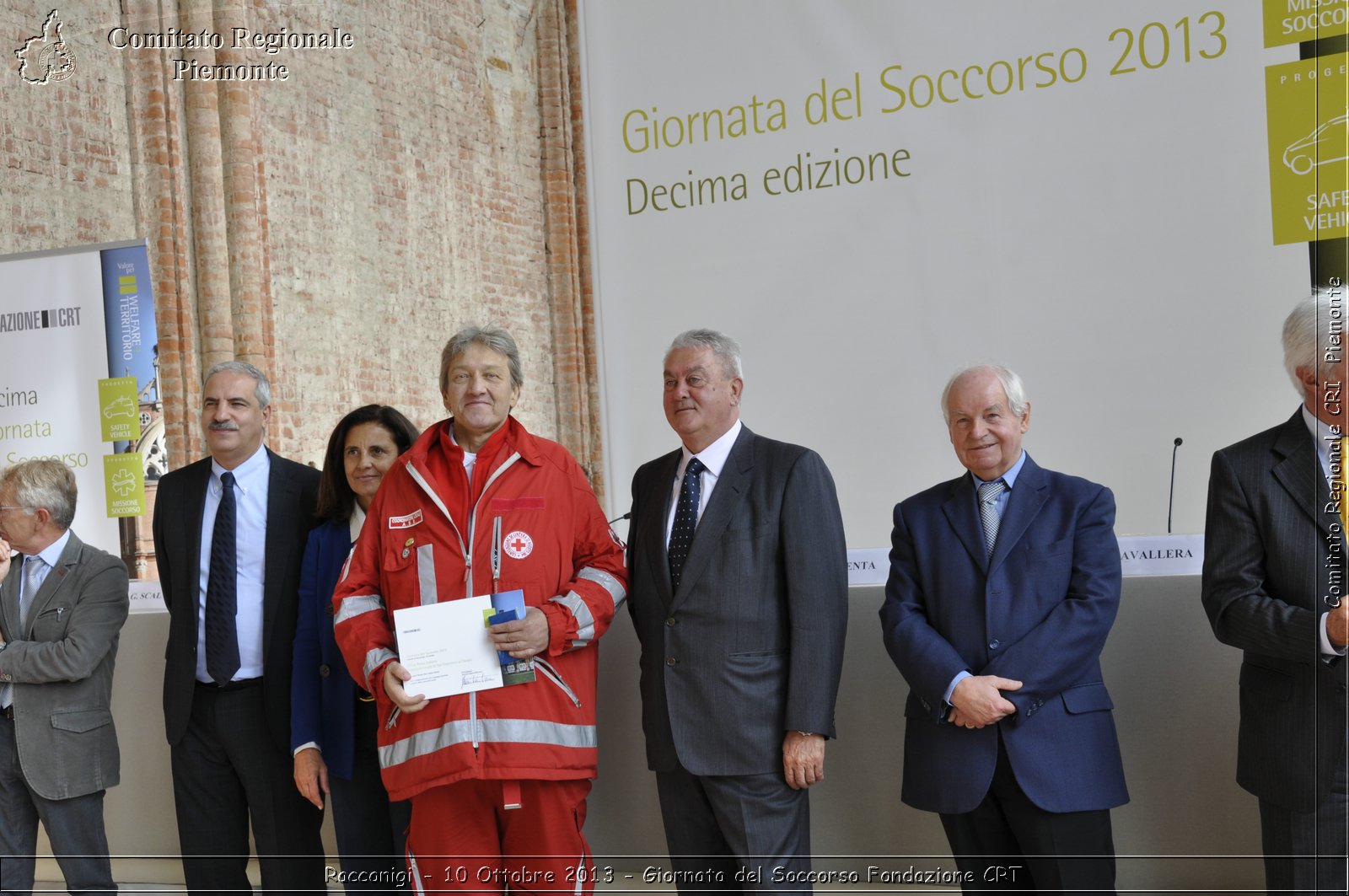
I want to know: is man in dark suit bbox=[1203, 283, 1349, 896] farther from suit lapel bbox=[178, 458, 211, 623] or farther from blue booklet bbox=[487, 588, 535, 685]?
suit lapel bbox=[178, 458, 211, 623]

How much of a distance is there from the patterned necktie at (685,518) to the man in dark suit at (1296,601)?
126cm

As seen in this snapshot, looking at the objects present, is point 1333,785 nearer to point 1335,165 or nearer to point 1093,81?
point 1335,165

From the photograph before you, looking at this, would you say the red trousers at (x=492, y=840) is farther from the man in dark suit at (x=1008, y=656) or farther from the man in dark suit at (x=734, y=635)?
the man in dark suit at (x=1008, y=656)

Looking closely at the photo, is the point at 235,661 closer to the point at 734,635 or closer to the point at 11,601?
the point at 11,601

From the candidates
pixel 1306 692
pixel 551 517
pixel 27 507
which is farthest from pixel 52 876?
pixel 1306 692

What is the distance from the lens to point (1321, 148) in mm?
4855

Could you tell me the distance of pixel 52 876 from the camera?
4.75 m

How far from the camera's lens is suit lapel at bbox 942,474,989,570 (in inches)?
114

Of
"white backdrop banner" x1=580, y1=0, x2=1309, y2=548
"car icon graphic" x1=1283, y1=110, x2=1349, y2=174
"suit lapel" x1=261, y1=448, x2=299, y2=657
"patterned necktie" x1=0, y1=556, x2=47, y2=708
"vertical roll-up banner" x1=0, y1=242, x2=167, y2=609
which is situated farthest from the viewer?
"vertical roll-up banner" x1=0, y1=242, x2=167, y2=609

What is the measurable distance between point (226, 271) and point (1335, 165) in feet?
19.0

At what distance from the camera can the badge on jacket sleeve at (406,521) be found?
3.12m

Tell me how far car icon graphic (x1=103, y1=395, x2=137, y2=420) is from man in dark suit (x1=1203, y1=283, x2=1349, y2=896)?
479 cm

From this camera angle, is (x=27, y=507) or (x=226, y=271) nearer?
(x=27, y=507)

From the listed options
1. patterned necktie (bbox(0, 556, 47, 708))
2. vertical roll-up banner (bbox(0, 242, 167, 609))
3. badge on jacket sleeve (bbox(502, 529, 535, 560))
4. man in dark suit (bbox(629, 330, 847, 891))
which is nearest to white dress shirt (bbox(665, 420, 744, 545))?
man in dark suit (bbox(629, 330, 847, 891))
